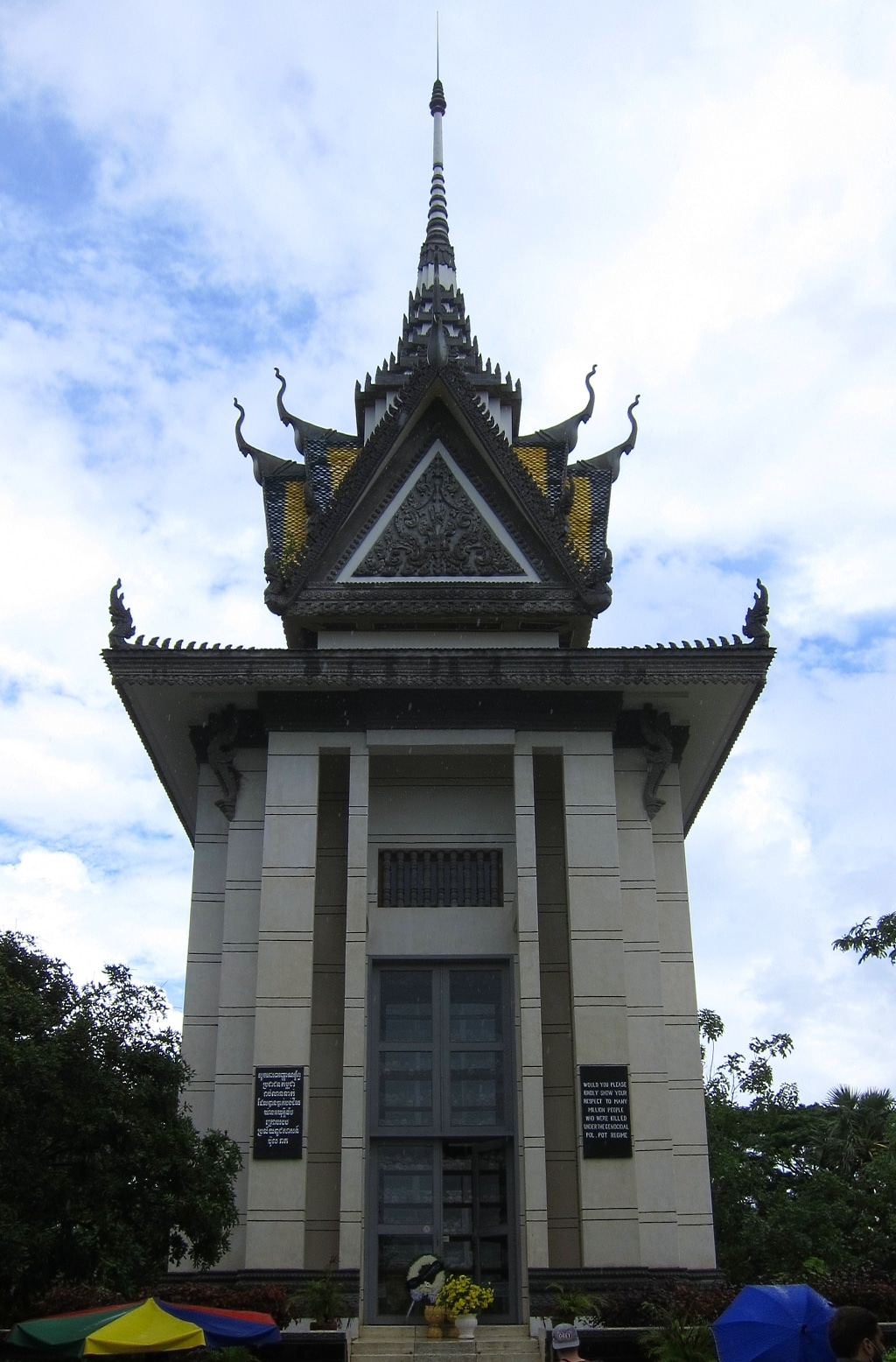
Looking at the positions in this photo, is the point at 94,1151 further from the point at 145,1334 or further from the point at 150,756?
the point at 150,756

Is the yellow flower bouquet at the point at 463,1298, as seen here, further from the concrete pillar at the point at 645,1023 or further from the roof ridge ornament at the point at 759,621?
the roof ridge ornament at the point at 759,621

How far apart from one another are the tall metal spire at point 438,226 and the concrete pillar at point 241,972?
1136cm

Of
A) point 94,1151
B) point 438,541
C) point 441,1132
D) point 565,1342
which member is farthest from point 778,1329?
point 438,541

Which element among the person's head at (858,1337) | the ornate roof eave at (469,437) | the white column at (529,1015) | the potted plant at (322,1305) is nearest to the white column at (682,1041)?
the white column at (529,1015)

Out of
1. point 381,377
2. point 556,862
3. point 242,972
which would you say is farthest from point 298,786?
point 381,377

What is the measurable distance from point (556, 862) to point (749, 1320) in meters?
12.7

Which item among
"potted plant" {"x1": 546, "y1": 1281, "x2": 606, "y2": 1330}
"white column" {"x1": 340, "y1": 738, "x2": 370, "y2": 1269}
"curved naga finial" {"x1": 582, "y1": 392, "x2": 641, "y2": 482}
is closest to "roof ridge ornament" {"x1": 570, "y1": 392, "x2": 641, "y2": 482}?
"curved naga finial" {"x1": 582, "y1": 392, "x2": 641, "y2": 482}

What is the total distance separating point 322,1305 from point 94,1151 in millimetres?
3620

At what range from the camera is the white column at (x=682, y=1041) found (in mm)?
17203

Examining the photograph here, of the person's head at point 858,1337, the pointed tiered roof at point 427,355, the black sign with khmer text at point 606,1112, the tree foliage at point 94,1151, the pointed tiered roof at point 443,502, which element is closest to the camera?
the person's head at point 858,1337

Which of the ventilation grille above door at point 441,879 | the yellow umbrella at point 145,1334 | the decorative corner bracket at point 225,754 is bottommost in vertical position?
the yellow umbrella at point 145,1334

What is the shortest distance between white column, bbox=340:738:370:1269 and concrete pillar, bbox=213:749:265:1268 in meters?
1.25

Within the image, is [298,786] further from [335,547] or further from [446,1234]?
[446,1234]

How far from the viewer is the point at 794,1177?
2819 centimetres
